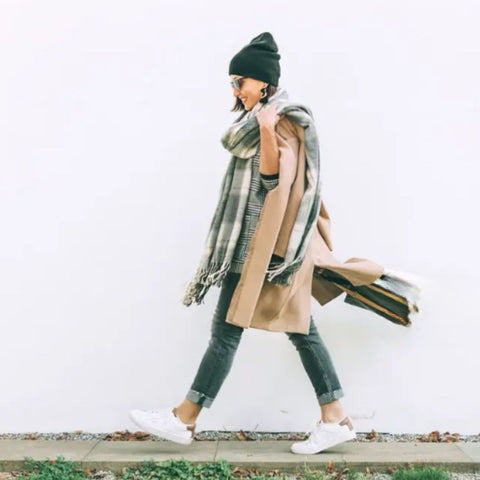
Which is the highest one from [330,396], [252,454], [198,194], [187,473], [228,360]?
[198,194]

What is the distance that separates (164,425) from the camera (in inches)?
136

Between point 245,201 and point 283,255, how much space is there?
10.8 inches

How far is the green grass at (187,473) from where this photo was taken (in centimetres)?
323

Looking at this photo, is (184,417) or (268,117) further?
(184,417)

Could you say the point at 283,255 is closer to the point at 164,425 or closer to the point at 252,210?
the point at 252,210

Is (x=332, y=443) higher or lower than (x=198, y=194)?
lower

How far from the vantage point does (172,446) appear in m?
3.70

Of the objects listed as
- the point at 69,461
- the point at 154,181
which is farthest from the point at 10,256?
the point at 69,461

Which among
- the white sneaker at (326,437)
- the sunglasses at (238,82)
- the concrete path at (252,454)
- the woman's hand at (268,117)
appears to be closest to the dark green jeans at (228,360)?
the white sneaker at (326,437)

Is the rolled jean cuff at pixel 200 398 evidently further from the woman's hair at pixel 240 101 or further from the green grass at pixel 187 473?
the woman's hair at pixel 240 101

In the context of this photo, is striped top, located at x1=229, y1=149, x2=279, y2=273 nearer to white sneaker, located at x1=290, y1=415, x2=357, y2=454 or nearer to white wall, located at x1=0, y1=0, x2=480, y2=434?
white wall, located at x1=0, y1=0, x2=480, y2=434

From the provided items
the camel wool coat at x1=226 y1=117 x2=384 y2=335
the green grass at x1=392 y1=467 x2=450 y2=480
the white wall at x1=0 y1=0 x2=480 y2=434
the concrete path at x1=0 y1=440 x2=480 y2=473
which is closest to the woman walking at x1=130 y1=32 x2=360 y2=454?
the camel wool coat at x1=226 y1=117 x2=384 y2=335

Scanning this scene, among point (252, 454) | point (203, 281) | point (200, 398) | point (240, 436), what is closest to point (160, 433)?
point (200, 398)

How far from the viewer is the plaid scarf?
11.0 ft
